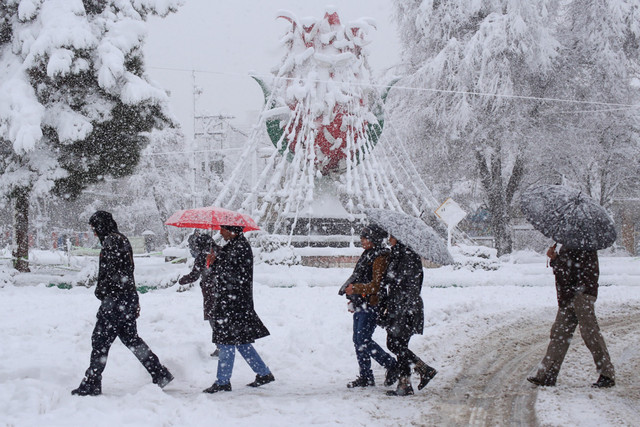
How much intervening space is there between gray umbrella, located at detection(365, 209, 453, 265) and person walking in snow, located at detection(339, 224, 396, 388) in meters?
0.24

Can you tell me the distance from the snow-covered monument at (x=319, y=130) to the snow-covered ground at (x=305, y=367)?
5.45 metres

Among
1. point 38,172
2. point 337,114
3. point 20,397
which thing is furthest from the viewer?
point 337,114

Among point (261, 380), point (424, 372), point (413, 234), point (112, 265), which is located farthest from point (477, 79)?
point (112, 265)

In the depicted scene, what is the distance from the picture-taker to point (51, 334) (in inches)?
303

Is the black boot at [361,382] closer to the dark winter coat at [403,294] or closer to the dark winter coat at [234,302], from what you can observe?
the dark winter coat at [403,294]

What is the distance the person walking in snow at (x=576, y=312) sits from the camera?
586 cm

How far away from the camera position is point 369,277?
19.9 ft

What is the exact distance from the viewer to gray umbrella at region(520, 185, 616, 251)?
568 cm

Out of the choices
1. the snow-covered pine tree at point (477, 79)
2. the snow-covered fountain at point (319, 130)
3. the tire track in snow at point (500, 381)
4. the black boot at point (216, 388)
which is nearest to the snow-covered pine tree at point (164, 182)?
the snow-covered pine tree at point (477, 79)

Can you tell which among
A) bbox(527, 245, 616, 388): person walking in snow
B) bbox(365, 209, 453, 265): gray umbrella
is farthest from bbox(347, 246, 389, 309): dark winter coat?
bbox(527, 245, 616, 388): person walking in snow

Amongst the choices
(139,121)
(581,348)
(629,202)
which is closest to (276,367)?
(581,348)

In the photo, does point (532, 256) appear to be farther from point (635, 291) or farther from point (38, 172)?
point (38, 172)

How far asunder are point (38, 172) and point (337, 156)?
27.5ft

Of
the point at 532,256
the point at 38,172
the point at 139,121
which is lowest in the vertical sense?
the point at 532,256
